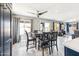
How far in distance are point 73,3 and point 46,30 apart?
68 centimetres

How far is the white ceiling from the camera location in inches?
75.2

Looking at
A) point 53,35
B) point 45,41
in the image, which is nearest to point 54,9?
point 53,35

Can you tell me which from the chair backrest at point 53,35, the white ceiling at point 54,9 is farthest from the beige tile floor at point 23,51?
the white ceiling at point 54,9

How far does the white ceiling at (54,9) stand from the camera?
1911 mm

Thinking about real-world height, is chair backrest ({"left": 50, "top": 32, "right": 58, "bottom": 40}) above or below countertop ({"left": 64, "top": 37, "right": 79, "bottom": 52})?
above

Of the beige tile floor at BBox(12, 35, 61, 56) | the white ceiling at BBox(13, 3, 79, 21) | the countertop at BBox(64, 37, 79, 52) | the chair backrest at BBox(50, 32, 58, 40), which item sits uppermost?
the white ceiling at BBox(13, 3, 79, 21)

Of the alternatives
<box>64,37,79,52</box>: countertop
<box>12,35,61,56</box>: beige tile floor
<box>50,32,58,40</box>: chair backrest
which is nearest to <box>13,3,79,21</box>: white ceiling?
<box>50,32,58,40</box>: chair backrest

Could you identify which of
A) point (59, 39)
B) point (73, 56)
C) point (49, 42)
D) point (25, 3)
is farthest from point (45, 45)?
point (25, 3)

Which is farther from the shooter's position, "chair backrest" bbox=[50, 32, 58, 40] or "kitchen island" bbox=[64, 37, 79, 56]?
"chair backrest" bbox=[50, 32, 58, 40]

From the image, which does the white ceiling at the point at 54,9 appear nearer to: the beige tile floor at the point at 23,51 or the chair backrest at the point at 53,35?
the chair backrest at the point at 53,35

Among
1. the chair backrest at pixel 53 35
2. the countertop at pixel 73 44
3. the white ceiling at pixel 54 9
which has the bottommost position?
the countertop at pixel 73 44

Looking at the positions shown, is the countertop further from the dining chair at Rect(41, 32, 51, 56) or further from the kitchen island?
the dining chair at Rect(41, 32, 51, 56)

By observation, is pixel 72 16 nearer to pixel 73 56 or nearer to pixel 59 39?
pixel 59 39

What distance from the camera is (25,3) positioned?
189 cm
